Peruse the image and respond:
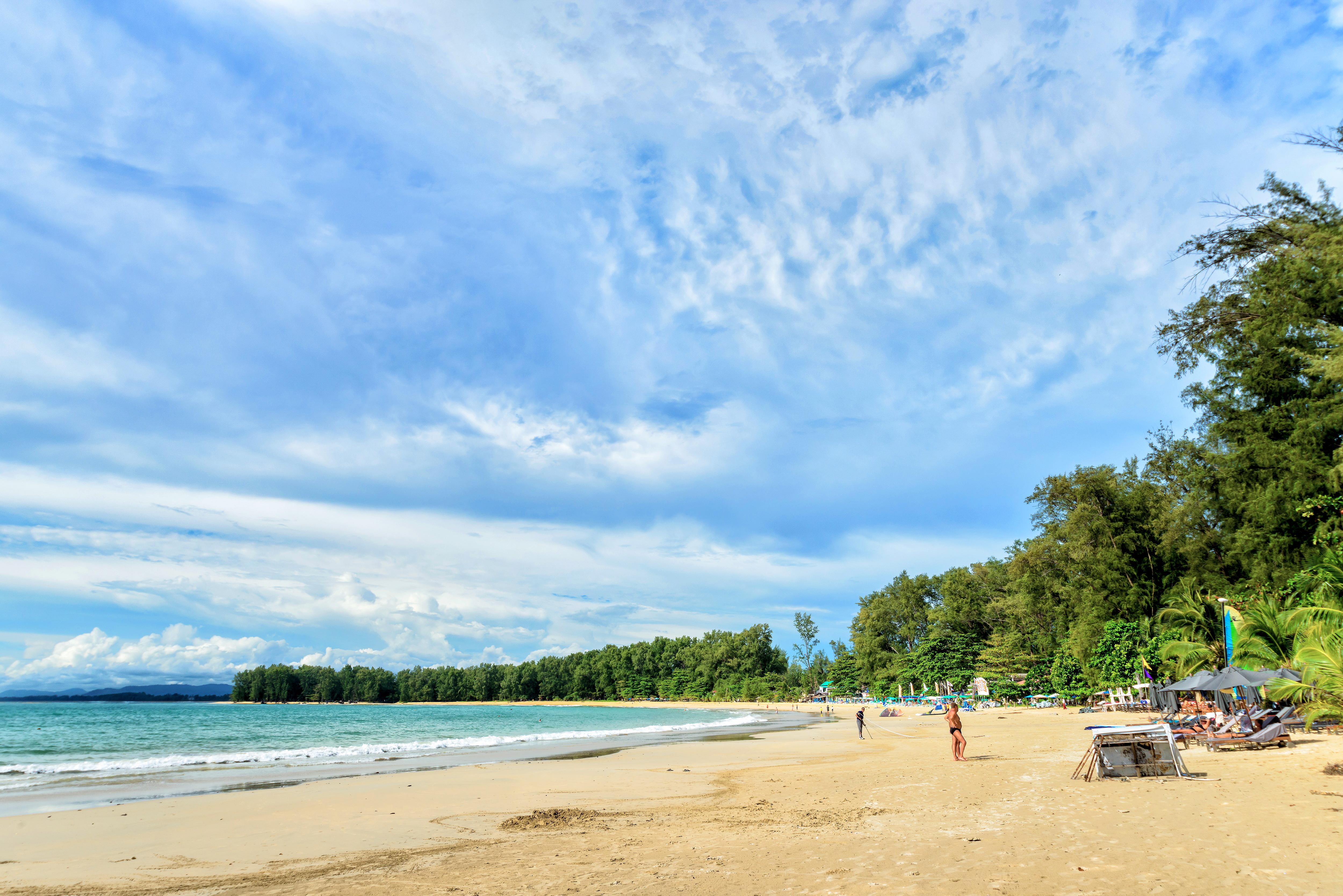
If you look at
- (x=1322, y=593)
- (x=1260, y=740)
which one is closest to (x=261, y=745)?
(x=1260, y=740)

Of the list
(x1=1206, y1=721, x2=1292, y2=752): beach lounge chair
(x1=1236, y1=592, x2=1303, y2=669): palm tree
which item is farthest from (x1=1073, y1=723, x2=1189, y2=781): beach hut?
(x1=1236, y1=592, x2=1303, y2=669): palm tree

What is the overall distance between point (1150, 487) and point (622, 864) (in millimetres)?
42559

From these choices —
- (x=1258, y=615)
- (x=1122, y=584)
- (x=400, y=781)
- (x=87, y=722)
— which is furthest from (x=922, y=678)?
(x=87, y=722)

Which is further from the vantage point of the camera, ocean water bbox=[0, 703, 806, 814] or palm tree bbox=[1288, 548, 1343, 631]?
ocean water bbox=[0, 703, 806, 814]

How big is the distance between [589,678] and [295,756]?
12353 cm

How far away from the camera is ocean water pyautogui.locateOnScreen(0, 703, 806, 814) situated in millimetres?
20000

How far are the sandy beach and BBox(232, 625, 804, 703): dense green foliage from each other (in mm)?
103539

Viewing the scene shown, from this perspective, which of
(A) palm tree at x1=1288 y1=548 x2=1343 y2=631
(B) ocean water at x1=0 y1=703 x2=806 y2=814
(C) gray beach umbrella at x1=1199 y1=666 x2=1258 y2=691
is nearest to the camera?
(A) palm tree at x1=1288 y1=548 x2=1343 y2=631

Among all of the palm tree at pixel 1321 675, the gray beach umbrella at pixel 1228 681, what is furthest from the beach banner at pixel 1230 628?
the palm tree at pixel 1321 675

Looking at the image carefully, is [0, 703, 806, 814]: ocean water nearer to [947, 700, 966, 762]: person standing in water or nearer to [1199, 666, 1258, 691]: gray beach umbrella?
[947, 700, 966, 762]: person standing in water

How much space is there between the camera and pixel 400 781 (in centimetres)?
1892

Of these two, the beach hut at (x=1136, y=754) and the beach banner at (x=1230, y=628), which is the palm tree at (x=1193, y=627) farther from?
the beach hut at (x=1136, y=754)

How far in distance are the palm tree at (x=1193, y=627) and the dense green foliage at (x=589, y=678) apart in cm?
8341

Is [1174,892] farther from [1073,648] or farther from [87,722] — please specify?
[87,722]
